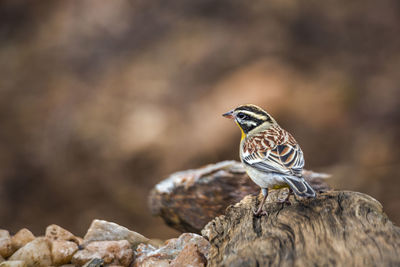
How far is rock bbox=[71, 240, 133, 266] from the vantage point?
3746 millimetres

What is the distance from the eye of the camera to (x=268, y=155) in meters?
3.96

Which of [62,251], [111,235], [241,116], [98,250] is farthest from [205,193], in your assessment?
[62,251]

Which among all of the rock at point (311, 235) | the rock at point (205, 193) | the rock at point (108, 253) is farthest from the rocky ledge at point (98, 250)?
the rock at point (205, 193)

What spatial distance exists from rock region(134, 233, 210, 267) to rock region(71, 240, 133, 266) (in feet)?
0.38

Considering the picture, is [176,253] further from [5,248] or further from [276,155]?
[5,248]

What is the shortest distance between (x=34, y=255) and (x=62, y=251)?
0.70ft

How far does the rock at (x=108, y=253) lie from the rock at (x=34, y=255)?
0.21m

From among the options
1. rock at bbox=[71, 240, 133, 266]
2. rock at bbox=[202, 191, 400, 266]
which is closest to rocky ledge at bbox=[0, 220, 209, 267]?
rock at bbox=[71, 240, 133, 266]

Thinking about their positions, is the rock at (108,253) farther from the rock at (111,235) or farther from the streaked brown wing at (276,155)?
A: the streaked brown wing at (276,155)

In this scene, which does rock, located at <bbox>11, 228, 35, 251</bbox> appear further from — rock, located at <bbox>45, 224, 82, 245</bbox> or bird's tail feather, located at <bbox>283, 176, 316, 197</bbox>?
bird's tail feather, located at <bbox>283, 176, 316, 197</bbox>

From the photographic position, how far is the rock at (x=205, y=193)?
5.30 m

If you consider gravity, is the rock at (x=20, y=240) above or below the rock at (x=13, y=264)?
above

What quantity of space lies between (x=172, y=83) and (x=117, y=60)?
1.89 m

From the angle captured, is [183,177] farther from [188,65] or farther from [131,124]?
[188,65]
